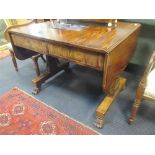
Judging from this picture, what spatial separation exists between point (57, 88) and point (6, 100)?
60cm

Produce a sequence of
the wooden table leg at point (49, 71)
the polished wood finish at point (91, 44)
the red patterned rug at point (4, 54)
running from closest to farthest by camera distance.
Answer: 1. the polished wood finish at point (91, 44)
2. the wooden table leg at point (49, 71)
3. the red patterned rug at point (4, 54)

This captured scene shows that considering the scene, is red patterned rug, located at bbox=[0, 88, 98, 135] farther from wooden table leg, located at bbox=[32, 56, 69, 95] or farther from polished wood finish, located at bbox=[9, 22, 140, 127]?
polished wood finish, located at bbox=[9, 22, 140, 127]

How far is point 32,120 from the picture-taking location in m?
1.58

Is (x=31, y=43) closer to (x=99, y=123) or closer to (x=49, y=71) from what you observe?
(x=49, y=71)

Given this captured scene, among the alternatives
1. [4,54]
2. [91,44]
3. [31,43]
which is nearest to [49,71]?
[31,43]

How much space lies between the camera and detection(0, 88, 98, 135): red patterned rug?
146cm

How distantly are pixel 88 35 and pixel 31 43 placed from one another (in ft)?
1.83

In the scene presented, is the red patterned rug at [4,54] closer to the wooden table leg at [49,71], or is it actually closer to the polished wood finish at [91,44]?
the wooden table leg at [49,71]

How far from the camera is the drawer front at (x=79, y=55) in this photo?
1.17m

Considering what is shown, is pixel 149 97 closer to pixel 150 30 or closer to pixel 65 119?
pixel 65 119

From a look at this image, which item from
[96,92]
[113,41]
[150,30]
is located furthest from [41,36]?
[150,30]

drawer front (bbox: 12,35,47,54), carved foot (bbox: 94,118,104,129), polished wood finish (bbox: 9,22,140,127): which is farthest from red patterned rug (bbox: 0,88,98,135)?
drawer front (bbox: 12,35,47,54)

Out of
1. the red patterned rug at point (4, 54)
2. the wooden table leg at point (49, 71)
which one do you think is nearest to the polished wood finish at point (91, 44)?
the wooden table leg at point (49, 71)

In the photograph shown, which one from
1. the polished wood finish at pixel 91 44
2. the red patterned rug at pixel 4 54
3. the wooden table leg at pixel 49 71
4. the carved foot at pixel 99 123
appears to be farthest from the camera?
the red patterned rug at pixel 4 54
